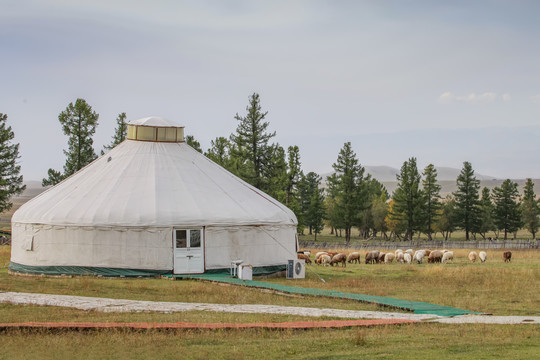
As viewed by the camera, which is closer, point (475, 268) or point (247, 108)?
point (475, 268)

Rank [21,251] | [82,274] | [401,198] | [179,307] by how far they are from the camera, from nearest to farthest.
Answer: [179,307], [82,274], [21,251], [401,198]

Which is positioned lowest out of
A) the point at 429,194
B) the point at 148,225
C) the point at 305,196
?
the point at 148,225

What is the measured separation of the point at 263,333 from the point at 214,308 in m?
3.65

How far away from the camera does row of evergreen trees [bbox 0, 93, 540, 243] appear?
50156 mm

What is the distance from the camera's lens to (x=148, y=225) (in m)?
21.4

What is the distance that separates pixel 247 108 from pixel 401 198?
22274mm

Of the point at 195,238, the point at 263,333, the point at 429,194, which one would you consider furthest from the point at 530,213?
the point at 263,333

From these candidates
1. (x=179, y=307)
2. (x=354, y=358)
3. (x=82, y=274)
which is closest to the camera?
(x=354, y=358)

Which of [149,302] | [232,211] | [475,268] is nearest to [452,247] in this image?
[475,268]

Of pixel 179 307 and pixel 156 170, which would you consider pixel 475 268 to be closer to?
pixel 156 170

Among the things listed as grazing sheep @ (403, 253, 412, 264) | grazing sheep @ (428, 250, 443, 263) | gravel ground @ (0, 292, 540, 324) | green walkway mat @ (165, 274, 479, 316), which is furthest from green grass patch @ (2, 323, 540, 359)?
grazing sheep @ (403, 253, 412, 264)

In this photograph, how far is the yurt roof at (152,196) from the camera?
21.7 m

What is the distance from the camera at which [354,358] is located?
8.88 metres

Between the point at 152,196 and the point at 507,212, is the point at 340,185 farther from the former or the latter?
the point at 152,196
